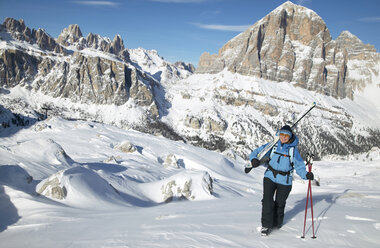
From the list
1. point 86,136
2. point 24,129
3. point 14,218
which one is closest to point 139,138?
point 86,136

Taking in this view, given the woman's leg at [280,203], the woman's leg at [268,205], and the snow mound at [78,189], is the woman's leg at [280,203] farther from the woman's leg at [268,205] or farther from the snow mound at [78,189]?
the snow mound at [78,189]

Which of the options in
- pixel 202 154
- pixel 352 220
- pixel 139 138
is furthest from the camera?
pixel 139 138

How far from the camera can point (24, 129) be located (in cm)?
5934

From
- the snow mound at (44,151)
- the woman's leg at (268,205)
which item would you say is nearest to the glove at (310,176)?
the woman's leg at (268,205)

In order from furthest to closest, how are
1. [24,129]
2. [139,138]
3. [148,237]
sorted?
[24,129] < [139,138] < [148,237]

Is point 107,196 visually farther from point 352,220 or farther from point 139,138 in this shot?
point 139,138

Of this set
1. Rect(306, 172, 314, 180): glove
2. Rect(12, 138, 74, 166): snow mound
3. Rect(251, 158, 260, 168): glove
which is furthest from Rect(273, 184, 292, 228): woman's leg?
Rect(12, 138, 74, 166): snow mound

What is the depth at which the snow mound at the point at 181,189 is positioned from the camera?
20.5 m

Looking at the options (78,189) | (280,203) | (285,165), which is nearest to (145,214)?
(78,189)

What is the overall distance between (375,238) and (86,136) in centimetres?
4703

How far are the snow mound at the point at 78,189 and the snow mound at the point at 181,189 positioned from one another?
247 inches

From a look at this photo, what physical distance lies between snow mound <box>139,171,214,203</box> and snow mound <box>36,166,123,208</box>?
20.6 ft

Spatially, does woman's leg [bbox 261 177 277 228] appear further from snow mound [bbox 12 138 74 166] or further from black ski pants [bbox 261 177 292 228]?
snow mound [bbox 12 138 74 166]

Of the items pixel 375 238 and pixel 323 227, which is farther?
pixel 323 227
